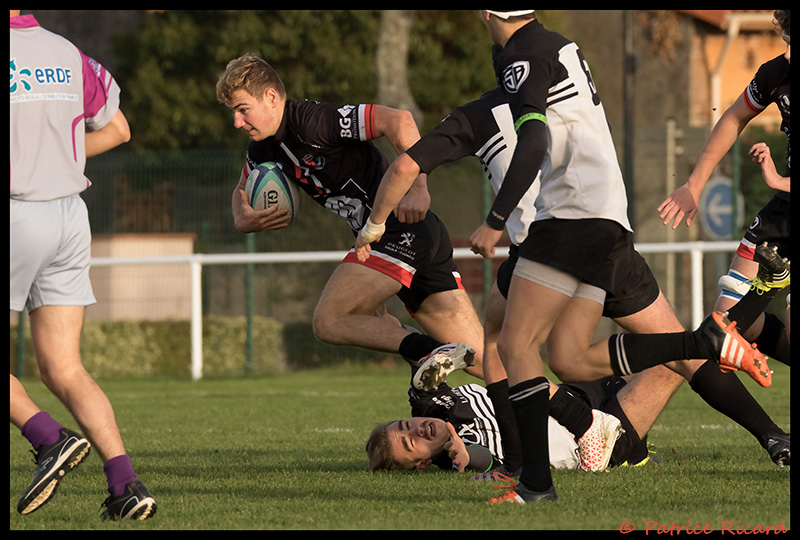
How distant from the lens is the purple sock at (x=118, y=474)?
468 centimetres

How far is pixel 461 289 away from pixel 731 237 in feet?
28.6

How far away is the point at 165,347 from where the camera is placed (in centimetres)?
1590

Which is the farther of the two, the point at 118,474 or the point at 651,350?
the point at 651,350

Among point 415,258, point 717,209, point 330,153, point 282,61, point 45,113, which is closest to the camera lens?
point 45,113

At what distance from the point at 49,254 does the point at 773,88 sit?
364cm

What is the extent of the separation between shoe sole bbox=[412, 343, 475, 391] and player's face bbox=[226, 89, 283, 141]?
1.60m

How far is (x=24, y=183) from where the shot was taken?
4.66m

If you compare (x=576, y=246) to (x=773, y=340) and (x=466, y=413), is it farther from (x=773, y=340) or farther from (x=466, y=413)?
(x=773, y=340)

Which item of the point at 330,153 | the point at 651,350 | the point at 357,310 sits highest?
the point at 330,153

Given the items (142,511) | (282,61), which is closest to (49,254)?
(142,511)

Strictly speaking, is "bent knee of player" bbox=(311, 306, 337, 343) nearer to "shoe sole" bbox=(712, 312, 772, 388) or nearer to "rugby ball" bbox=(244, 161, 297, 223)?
"rugby ball" bbox=(244, 161, 297, 223)

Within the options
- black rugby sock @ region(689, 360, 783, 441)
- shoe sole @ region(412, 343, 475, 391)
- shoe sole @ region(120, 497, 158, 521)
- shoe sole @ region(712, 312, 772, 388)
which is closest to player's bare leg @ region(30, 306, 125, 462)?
shoe sole @ region(120, 497, 158, 521)

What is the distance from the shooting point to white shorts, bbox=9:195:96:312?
466 centimetres

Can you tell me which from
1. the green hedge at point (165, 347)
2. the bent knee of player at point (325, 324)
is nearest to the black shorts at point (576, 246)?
the bent knee of player at point (325, 324)
